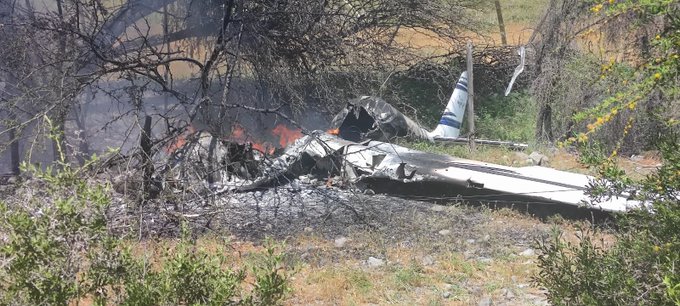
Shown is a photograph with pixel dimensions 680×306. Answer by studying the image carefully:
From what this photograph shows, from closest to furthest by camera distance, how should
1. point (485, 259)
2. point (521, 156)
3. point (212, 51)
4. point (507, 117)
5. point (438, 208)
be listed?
point (485, 259) < point (438, 208) < point (212, 51) < point (521, 156) < point (507, 117)

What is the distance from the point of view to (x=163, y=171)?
754 centimetres

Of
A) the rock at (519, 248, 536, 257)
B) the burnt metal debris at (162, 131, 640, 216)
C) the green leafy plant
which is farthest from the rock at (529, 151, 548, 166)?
the green leafy plant

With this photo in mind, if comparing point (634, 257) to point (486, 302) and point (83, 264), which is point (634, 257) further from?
point (83, 264)

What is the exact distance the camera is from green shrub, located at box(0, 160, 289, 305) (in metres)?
2.86

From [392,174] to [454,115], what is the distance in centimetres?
422

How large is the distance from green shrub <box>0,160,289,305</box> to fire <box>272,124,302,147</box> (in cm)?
895

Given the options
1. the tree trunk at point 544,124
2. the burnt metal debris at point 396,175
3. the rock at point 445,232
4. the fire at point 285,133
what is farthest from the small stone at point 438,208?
the tree trunk at point 544,124

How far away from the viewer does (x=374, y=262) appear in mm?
6375

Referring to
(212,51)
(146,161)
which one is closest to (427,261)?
(146,161)

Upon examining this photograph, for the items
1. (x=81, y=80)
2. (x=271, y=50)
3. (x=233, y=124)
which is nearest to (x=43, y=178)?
(x=81, y=80)

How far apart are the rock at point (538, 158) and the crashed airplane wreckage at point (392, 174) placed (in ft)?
4.80

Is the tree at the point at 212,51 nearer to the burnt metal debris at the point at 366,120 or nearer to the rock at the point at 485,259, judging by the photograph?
the burnt metal debris at the point at 366,120

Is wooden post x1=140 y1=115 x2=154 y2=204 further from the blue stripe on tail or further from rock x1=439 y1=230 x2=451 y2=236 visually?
the blue stripe on tail

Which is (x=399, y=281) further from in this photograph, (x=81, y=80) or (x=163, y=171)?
(x=81, y=80)
